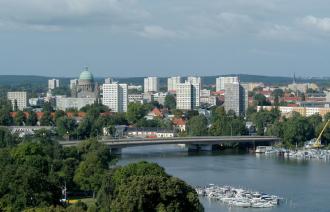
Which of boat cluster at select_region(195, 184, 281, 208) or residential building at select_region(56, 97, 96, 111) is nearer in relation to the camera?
boat cluster at select_region(195, 184, 281, 208)

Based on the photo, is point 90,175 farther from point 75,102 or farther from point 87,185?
point 75,102

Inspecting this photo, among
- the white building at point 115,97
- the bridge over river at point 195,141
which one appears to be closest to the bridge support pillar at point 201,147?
the bridge over river at point 195,141

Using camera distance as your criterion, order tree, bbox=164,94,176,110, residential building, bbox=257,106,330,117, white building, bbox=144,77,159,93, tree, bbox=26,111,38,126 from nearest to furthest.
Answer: tree, bbox=26,111,38,126, residential building, bbox=257,106,330,117, tree, bbox=164,94,176,110, white building, bbox=144,77,159,93

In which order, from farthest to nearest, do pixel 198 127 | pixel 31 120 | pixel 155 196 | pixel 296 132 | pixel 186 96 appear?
pixel 186 96 < pixel 31 120 < pixel 198 127 < pixel 296 132 < pixel 155 196

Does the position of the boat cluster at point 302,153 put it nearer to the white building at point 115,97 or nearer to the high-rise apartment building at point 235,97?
the high-rise apartment building at point 235,97

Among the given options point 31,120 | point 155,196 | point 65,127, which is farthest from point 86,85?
point 155,196

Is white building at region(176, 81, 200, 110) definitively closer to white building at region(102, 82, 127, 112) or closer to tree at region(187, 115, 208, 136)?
white building at region(102, 82, 127, 112)

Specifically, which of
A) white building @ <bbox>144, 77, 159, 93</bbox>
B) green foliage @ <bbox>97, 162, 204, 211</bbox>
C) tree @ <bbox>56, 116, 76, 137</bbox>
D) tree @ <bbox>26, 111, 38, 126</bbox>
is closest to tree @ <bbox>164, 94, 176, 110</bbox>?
tree @ <bbox>26, 111, 38, 126</bbox>
